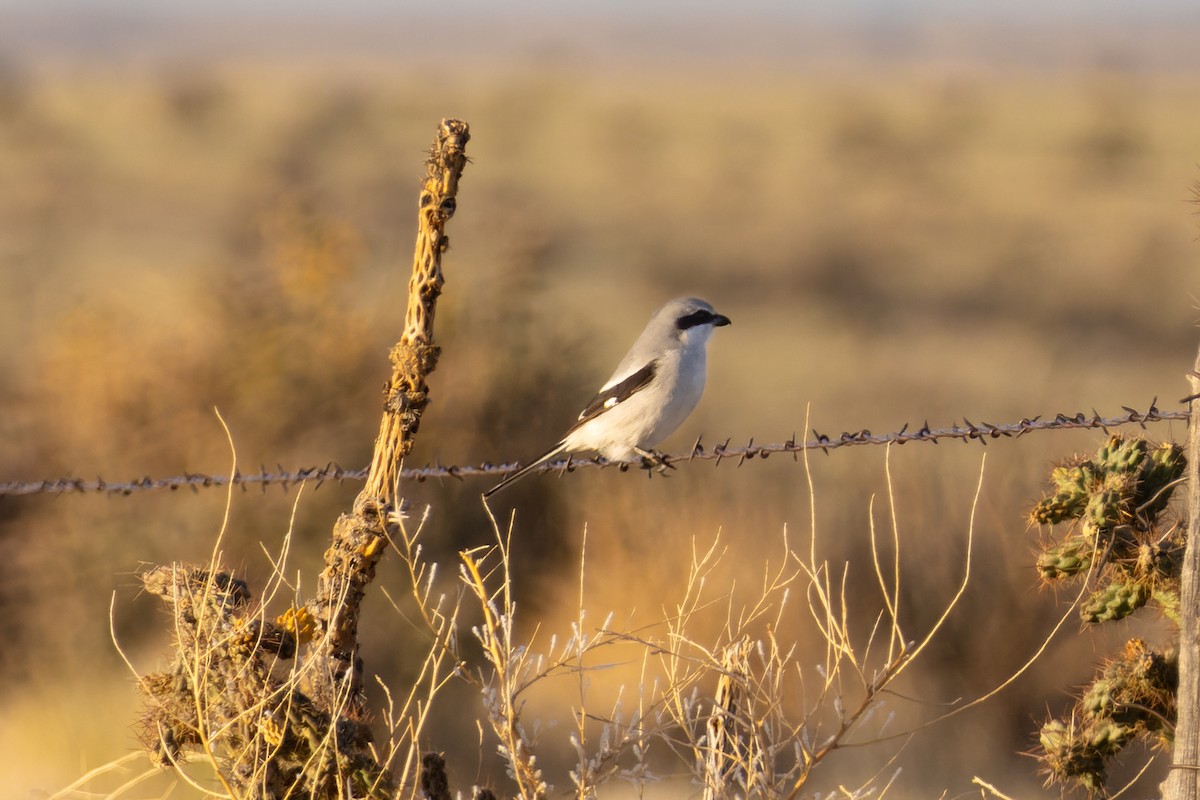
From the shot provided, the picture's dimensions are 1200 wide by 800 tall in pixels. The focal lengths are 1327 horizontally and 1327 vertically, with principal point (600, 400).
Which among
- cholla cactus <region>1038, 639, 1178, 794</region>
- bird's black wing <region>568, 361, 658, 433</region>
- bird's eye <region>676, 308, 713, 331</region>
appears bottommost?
cholla cactus <region>1038, 639, 1178, 794</region>

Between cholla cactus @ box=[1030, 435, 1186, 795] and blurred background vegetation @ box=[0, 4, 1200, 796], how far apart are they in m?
1.85

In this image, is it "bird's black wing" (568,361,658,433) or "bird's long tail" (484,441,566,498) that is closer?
"bird's long tail" (484,441,566,498)

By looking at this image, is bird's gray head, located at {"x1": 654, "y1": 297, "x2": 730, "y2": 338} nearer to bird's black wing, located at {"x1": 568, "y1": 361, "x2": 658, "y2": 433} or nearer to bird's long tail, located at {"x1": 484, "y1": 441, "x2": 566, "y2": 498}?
bird's black wing, located at {"x1": 568, "y1": 361, "x2": 658, "y2": 433}

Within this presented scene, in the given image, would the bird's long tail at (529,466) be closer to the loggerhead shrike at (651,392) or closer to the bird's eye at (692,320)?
the loggerhead shrike at (651,392)

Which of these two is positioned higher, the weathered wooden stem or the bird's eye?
the bird's eye

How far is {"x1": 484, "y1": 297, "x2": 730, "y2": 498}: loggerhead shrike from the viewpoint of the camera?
6.61m

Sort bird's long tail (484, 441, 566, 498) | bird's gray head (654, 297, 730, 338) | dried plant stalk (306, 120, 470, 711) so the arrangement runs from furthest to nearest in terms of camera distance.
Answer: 1. bird's gray head (654, 297, 730, 338)
2. bird's long tail (484, 441, 566, 498)
3. dried plant stalk (306, 120, 470, 711)

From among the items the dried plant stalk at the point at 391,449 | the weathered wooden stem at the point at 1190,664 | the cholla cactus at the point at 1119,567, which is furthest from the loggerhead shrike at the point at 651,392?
the weathered wooden stem at the point at 1190,664

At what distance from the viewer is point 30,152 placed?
5041 cm

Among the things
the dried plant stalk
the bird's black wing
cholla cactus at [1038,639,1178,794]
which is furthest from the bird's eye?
cholla cactus at [1038,639,1178,794]

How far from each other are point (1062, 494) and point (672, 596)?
4.03 m

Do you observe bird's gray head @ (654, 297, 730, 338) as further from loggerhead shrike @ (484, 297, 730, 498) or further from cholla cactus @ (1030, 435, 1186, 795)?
cholla cactus @ (1030, 435, 1186, 795)

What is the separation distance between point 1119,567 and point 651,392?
9.77 feet

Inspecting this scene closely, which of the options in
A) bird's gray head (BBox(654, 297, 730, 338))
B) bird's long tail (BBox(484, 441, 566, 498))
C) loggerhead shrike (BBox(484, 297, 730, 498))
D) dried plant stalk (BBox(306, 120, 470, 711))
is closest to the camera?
dried plant stalk (BBox(306, 120, 470, 711))
